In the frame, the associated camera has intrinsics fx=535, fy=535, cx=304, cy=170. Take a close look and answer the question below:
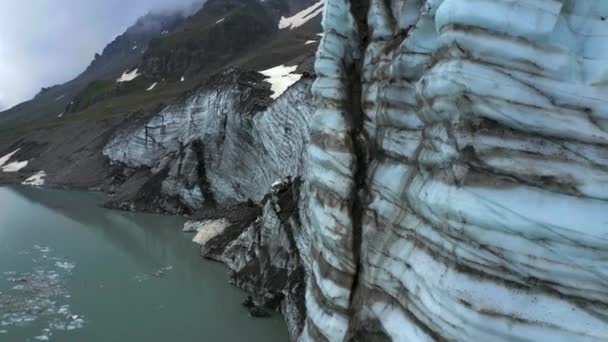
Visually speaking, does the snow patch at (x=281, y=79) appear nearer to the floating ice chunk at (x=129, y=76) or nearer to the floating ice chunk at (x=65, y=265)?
the floating ice chunk at (x=65, y=265)

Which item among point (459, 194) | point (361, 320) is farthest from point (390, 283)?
point (459, 194)

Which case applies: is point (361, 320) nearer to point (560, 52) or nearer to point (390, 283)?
point (390, 283)

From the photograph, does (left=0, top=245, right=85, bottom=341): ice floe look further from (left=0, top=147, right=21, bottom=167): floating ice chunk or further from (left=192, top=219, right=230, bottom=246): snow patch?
(left=0, top=147, right=21, bottom=167): floating ice chunk

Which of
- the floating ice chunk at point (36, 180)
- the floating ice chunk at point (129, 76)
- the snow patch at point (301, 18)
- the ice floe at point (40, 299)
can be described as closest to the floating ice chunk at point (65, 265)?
the ice floe at point (40, 299)

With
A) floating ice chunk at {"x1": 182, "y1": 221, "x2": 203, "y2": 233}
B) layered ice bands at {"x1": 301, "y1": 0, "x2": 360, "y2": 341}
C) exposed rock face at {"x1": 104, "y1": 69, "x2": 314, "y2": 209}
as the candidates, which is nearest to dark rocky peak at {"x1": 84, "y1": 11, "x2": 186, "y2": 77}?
exposed rock face at {"x1": 104, "y1": 69, "x2": 314, "y2": 209}

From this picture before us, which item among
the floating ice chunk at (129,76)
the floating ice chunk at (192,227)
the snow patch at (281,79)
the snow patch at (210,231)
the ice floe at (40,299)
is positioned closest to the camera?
the ice floe at (40,299)
